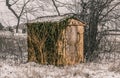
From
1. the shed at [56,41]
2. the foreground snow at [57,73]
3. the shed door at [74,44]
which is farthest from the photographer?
the shed door at [74,44]

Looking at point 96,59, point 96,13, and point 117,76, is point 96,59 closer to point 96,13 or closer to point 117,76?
point 96,13

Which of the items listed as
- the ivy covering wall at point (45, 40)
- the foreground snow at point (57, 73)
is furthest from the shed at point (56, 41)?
the foreground snow at point (57, 73)

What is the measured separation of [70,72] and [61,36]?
182 centimetres

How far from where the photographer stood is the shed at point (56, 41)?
1068cm

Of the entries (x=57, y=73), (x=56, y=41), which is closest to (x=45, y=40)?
(x=56, y=41)

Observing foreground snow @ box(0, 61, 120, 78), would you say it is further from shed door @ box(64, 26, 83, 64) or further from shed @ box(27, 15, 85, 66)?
shed door @ box(64, 26, 83, 64)

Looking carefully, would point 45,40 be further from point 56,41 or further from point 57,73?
point 57,73

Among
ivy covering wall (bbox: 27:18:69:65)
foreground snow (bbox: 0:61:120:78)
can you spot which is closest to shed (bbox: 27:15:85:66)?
ivy covering wall (bbox: 27:18:69:65)

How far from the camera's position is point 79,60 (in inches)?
450

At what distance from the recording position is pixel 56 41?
34.9 ft

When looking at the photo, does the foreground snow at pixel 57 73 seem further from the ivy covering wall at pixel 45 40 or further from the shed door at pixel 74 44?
the shed door at pixel 74 44

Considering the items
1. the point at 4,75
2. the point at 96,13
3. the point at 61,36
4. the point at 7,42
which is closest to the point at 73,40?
the point at 61,36

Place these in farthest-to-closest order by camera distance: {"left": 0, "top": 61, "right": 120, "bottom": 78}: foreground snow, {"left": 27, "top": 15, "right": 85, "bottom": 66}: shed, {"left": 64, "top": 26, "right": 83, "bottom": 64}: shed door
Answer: {"left": 64, "top": 26, "right": 83, "bottom": 64}: shed door, {"left": 27, "top": 15, "right": 85, "bottom": 66}: shed, {"left": 0, "top": 61, "right": 120, "bottom": 78}: foreground snow

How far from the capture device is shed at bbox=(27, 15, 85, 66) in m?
10.7
